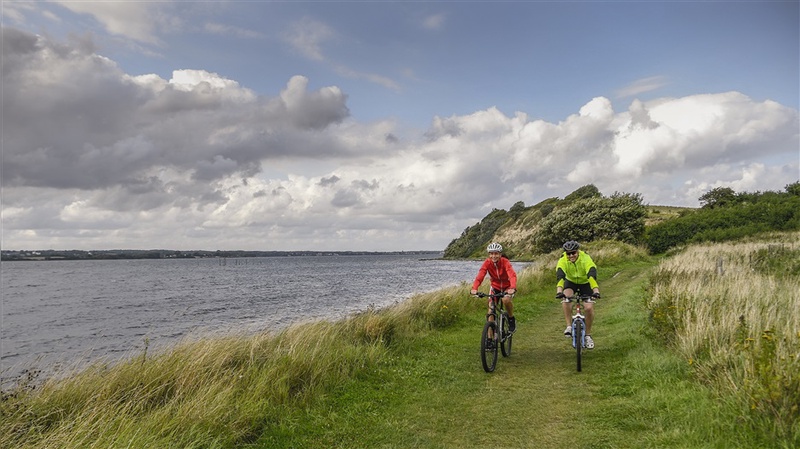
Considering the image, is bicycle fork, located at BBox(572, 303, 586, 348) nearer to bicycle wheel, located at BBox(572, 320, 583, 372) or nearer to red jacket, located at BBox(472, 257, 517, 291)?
bicycle wheel, located at BBox(572, 320, 583, 372)

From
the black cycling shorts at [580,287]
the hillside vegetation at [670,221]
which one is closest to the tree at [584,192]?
the hillside vegetation at [670,221]

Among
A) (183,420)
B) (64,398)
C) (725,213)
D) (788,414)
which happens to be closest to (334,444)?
(183,420)

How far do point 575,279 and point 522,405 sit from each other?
3.18 metres

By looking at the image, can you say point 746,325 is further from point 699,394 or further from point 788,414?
point 788,414

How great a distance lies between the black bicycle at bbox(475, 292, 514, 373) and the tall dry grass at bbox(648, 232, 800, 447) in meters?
3.18

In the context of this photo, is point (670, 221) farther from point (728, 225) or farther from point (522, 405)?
point (522, 405)

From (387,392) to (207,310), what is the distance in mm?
25953

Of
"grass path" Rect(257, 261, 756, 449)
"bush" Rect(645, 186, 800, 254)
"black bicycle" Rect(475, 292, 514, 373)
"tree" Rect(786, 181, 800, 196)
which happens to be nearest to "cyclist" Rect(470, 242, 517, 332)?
"black bicycle" Rect(475, 292, 514, 373)

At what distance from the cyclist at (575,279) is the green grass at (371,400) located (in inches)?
37.3

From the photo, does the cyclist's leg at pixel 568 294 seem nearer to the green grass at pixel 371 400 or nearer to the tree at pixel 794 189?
the green grass at pixel 371 400

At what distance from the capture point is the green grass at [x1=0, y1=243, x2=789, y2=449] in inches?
220

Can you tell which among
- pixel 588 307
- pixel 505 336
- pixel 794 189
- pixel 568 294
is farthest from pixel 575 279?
pixel 794 189

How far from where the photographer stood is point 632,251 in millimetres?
37906

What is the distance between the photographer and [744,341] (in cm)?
646
